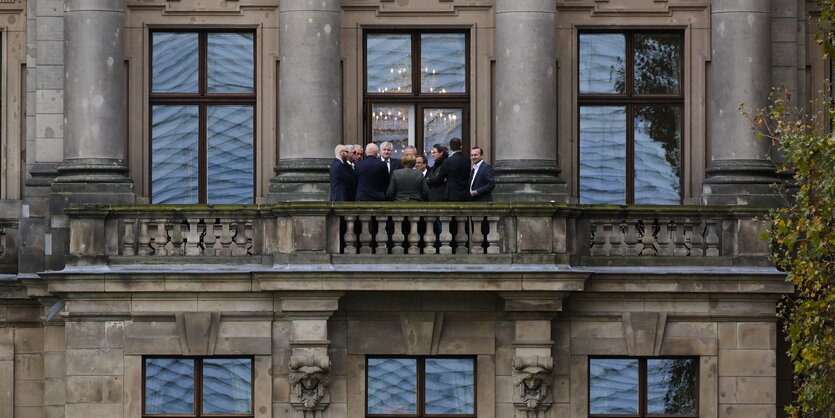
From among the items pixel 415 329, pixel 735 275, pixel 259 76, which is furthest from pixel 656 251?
pixel 259 76

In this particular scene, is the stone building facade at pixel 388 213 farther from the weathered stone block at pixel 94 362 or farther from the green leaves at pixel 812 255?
the green leaves at pixel 812 255

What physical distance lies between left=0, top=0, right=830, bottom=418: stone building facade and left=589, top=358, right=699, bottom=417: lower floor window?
4cm

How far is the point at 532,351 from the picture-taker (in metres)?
42.4

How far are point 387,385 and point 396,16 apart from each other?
259 inches

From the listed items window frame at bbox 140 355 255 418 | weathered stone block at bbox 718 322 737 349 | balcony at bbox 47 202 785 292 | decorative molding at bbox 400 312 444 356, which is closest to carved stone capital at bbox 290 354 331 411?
window frame at bbox 140 355 255 418

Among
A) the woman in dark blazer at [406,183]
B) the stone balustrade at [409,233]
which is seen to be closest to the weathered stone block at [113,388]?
the stone balustrade at [409,233]

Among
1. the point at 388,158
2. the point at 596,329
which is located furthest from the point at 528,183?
the point at 596,329

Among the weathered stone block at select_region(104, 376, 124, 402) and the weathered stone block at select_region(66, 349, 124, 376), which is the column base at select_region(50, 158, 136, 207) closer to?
the weathered stone block at select_region(66, 349, 124, 376)

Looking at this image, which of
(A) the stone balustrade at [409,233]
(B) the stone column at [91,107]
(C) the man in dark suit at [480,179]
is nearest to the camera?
(A) the stone balustrade at [409,233]

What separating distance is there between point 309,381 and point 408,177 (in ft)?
12.2

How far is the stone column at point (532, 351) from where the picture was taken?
42188mm

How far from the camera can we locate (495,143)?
145ft

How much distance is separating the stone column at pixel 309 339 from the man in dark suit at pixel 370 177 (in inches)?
68.2

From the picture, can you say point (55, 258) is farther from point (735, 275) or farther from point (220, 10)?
point (735, 275)
